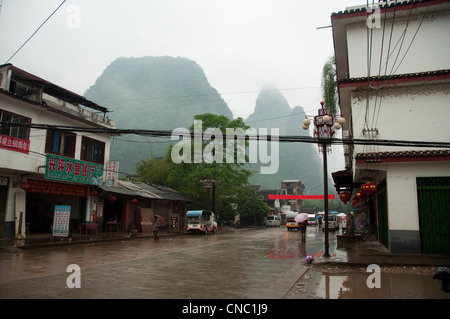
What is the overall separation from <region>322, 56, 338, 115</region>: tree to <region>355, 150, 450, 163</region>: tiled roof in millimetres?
9334

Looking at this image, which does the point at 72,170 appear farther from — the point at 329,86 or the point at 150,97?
the point at 150,97

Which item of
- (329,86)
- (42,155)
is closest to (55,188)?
(42,155)

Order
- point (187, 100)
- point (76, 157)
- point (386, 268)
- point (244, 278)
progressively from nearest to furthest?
point (244, 278) → point (386, 268) → point (76, 157) → point (187, 100)

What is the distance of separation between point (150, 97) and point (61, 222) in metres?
135

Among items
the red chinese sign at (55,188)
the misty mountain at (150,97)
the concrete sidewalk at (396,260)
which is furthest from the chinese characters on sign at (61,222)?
the misty mountain at (150,97)

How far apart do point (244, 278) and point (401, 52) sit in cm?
1270

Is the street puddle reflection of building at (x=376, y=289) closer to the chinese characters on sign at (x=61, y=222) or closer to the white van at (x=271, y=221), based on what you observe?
the chinese characters on sign at (x=61, y=222)

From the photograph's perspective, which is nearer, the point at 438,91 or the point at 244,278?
the point at 244,278

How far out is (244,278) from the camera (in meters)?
9.34

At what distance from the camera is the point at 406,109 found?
1436 cm

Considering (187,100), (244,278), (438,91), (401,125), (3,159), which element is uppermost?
(187,100)

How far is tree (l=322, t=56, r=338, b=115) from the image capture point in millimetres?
22094
